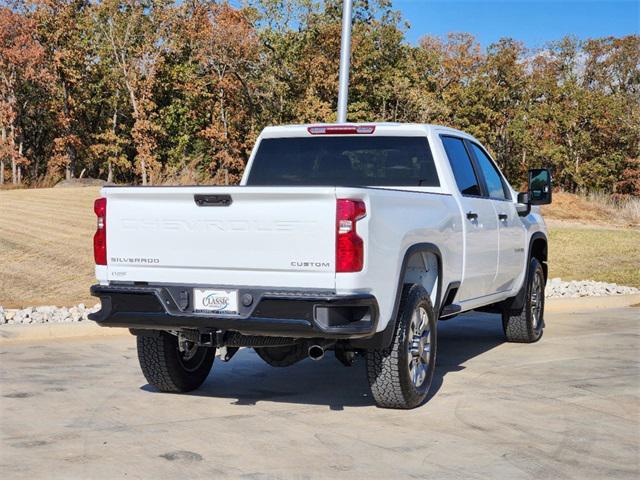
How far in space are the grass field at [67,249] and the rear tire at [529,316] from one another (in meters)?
5.76

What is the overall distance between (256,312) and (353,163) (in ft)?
8.24

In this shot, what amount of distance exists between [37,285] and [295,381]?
7.22 m

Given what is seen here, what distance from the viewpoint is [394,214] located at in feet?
20.8

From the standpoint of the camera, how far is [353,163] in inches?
324

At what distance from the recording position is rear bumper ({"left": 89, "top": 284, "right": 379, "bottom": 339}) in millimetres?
5922

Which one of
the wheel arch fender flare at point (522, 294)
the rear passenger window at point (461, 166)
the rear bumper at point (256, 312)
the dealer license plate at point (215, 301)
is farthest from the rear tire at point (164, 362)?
the wheel arch fender flare at point (522, 294)

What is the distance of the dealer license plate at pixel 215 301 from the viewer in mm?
6180

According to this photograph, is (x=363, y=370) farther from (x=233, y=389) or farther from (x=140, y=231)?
(x=140, y=231)

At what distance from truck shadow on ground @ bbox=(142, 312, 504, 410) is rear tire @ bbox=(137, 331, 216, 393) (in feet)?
0.61

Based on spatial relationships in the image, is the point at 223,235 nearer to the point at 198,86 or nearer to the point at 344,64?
the point at 344,64

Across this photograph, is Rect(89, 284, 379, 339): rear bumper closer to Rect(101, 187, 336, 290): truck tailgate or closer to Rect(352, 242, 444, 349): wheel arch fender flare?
Rect(101, 187, 336, 290): truck tailgate

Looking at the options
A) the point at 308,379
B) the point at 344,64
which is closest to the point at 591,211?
the point at 344,64

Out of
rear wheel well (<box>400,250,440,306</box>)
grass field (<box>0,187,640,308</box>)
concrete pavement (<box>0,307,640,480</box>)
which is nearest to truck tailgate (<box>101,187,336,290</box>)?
concrete pavement (<box>0,307,640,480</box>)

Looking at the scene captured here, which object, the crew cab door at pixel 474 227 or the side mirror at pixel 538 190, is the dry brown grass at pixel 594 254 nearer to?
the side mirror at pixel 538 190
